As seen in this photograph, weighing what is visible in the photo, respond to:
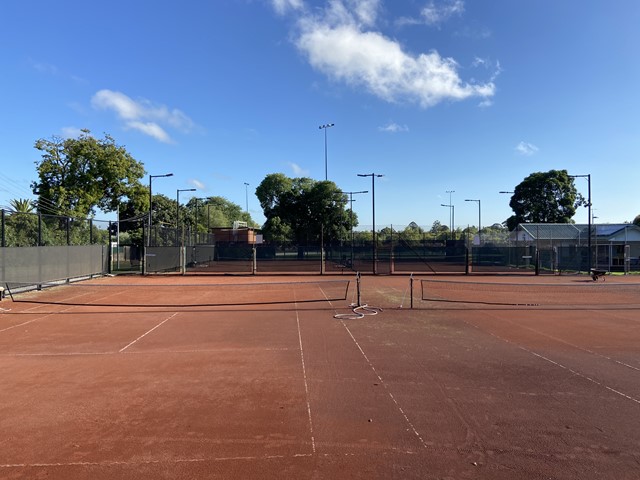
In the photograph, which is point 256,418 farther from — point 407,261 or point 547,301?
point 407,261

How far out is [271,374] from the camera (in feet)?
22.4

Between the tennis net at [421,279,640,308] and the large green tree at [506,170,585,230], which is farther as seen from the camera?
the large green tree at [506,170,585,230]

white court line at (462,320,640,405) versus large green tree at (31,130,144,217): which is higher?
large green tree at (31,130,144,217)

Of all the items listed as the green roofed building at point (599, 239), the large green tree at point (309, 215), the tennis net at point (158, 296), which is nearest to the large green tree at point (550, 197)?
the green roofed building at point (599, 239)

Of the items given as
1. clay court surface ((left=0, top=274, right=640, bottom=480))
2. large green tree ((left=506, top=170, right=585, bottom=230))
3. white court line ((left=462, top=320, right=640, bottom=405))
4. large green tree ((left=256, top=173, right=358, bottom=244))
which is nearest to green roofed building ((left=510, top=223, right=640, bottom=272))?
large green tree ((left=506, top=170, right=585, bottom=230))

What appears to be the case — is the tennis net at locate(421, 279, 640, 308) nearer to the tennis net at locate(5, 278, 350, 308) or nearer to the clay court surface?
the clay court surface

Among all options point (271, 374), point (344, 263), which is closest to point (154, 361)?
point (271, 374)

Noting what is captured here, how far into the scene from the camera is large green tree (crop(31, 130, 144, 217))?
36.2 m

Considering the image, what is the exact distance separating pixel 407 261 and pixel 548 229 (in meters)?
16.6

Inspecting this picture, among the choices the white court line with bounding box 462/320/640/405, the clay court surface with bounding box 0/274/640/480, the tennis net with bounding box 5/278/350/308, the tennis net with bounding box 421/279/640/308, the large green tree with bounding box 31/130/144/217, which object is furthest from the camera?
the large green tree with bounding box 31/130/144/217

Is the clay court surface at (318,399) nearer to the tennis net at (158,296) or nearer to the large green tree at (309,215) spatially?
the tennis net at (158,296)

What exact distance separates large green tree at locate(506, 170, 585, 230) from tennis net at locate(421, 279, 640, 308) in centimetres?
4890

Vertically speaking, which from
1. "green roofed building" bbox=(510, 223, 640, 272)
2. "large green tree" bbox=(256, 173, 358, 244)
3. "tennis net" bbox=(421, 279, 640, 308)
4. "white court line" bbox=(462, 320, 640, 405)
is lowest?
"tennis net" bbox=(421, 279, 640, 308)

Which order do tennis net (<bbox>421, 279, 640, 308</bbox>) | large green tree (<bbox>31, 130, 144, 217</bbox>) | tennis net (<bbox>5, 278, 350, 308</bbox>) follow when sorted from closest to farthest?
1. tennis net (<bbox>5, 278, 350, 308</bbox>)
2. tennis net (<bbox>421, 279, 640, 308</bbox>)
3. large green tree (<bbox>31, 130, 144, 217</bbox>)
